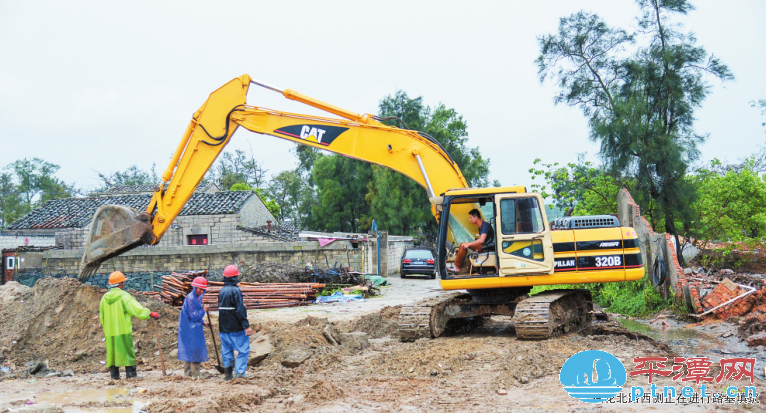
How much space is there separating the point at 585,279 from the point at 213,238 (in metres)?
22.3

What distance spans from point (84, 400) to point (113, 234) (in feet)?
12.7

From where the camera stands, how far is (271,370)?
8117mm

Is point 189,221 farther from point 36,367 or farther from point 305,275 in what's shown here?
point 36,367

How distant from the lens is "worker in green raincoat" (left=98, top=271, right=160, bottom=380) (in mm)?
7641

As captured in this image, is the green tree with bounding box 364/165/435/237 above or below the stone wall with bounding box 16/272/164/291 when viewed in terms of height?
above

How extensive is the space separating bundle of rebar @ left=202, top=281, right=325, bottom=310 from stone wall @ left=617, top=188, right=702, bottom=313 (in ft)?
30.9

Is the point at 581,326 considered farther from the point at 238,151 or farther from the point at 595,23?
the point at 238,151

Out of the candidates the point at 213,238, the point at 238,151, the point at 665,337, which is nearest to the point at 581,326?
the point at 665,337

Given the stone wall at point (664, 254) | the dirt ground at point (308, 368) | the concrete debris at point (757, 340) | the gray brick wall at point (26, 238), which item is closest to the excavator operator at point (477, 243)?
the dirt ground at point (308, 368)

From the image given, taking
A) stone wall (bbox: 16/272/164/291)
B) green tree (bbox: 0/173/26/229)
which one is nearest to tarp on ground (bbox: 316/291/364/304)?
stone wall (bbox: 16/272/164/291)

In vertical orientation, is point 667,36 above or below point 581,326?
above

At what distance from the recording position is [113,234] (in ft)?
31.6

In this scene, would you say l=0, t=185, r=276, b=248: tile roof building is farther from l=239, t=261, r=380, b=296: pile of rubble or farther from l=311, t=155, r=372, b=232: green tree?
l=311, t=155, r=372, b=232: green tree

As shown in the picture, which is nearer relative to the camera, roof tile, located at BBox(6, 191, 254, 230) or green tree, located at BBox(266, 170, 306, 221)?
roof tile, located at BBox(6, 191, 254, 230)
